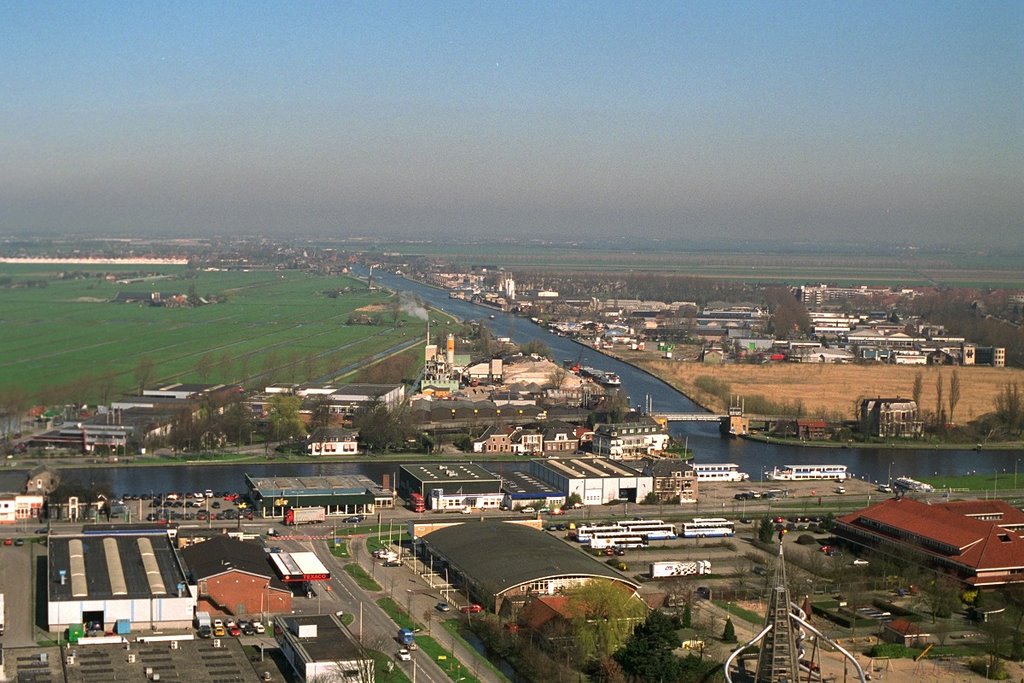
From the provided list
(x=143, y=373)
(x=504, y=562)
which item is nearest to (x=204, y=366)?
(x=143, y=373)

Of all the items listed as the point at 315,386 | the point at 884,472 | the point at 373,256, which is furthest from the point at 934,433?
the point at 373,256

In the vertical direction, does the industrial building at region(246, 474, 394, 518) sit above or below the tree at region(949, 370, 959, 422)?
below

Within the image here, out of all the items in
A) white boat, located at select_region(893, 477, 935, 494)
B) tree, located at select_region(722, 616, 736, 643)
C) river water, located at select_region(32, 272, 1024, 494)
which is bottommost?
river water, located at select_region(32, 272, 1024, 494)

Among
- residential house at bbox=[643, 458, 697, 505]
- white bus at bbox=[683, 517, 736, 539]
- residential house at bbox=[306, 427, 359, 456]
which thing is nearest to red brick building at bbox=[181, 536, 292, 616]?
white bus at bbox=[683, 517, 736, 539]

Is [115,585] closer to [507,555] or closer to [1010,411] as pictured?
[507,555]

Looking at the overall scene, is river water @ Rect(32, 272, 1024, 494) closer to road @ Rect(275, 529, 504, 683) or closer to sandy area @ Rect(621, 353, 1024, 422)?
sandy area @ Rect(621, 353, 1024, 422)

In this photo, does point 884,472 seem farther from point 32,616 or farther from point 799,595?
point 32,616
